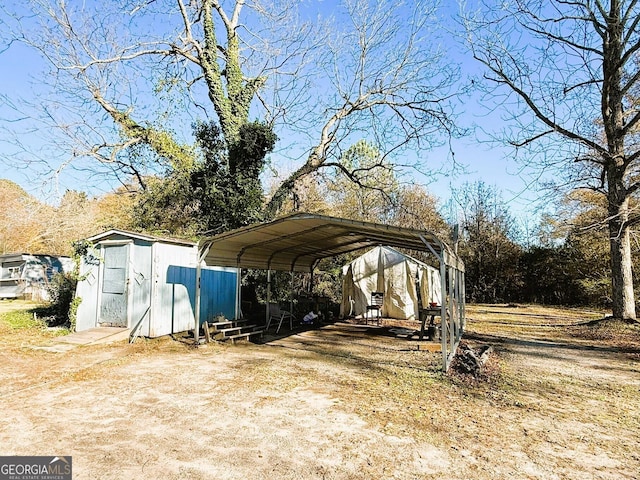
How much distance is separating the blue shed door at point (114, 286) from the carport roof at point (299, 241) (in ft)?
6.02

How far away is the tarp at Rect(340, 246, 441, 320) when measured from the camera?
43.9ft

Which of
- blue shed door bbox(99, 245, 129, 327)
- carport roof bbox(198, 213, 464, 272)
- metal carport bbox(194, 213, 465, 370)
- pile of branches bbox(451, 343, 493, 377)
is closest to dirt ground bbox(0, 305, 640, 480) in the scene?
pile of branches bbox(451, 343, 493, 377)

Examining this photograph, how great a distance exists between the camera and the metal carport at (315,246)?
6.47 m

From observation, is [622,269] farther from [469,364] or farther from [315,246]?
[315,246]

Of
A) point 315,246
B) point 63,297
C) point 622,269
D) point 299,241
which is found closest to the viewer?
point 299,241

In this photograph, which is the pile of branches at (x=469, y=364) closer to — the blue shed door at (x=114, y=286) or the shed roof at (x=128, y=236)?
the shed roof at (x=128, y=236)

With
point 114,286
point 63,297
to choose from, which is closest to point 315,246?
point 114,286

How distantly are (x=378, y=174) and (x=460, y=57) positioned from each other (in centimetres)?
693

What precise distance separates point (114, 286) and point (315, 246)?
4.92 metres

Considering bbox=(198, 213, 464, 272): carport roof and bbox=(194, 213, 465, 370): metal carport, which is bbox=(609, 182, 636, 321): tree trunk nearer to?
bbox=(194, 213, 465, 370): metal carport

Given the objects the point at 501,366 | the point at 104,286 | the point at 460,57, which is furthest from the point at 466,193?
the point at 104,286

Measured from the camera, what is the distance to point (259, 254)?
10.1 m

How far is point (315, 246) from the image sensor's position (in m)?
10.6

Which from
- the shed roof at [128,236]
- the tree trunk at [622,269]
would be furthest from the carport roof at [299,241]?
the tree trunk at [622,269]
